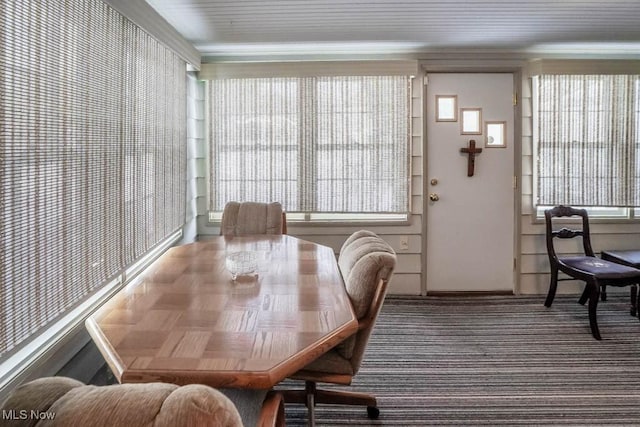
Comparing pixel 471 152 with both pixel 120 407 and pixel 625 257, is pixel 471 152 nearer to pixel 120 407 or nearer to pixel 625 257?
pixel 625 257

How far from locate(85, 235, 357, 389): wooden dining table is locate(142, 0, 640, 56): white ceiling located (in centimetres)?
170

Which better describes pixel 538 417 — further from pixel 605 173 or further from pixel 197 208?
pixel 197 208

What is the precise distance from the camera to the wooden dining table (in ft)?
3.91

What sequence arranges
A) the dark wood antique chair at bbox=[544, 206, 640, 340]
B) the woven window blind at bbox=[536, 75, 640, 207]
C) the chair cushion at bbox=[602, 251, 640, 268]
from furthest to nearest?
1. the woven window blind at bbox=[536, 75, 640, 207]
2. the chair cushion at bbox=[602, 251, 640, 268]
3. the dark wood antique chair at bbox=[544, 206, 640, 340]

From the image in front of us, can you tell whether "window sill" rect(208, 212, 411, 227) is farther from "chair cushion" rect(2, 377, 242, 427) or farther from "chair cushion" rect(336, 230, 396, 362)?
"chair cushion" rect(2, 377, 242, 427)

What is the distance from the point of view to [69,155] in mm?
1866

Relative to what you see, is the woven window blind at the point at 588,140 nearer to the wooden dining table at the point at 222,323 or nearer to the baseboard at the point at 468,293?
the baseboard at the point at 468,293

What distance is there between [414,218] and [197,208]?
200 centimetres

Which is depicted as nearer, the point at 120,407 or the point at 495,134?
the point at 120,407

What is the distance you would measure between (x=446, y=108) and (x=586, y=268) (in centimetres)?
175

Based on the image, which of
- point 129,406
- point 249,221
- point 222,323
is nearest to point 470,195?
point 249,221

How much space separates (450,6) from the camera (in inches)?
113

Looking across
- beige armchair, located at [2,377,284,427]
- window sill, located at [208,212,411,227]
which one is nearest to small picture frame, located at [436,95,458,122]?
window sill, located at [208,212,411,227]

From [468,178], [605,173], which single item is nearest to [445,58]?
[468,178]
